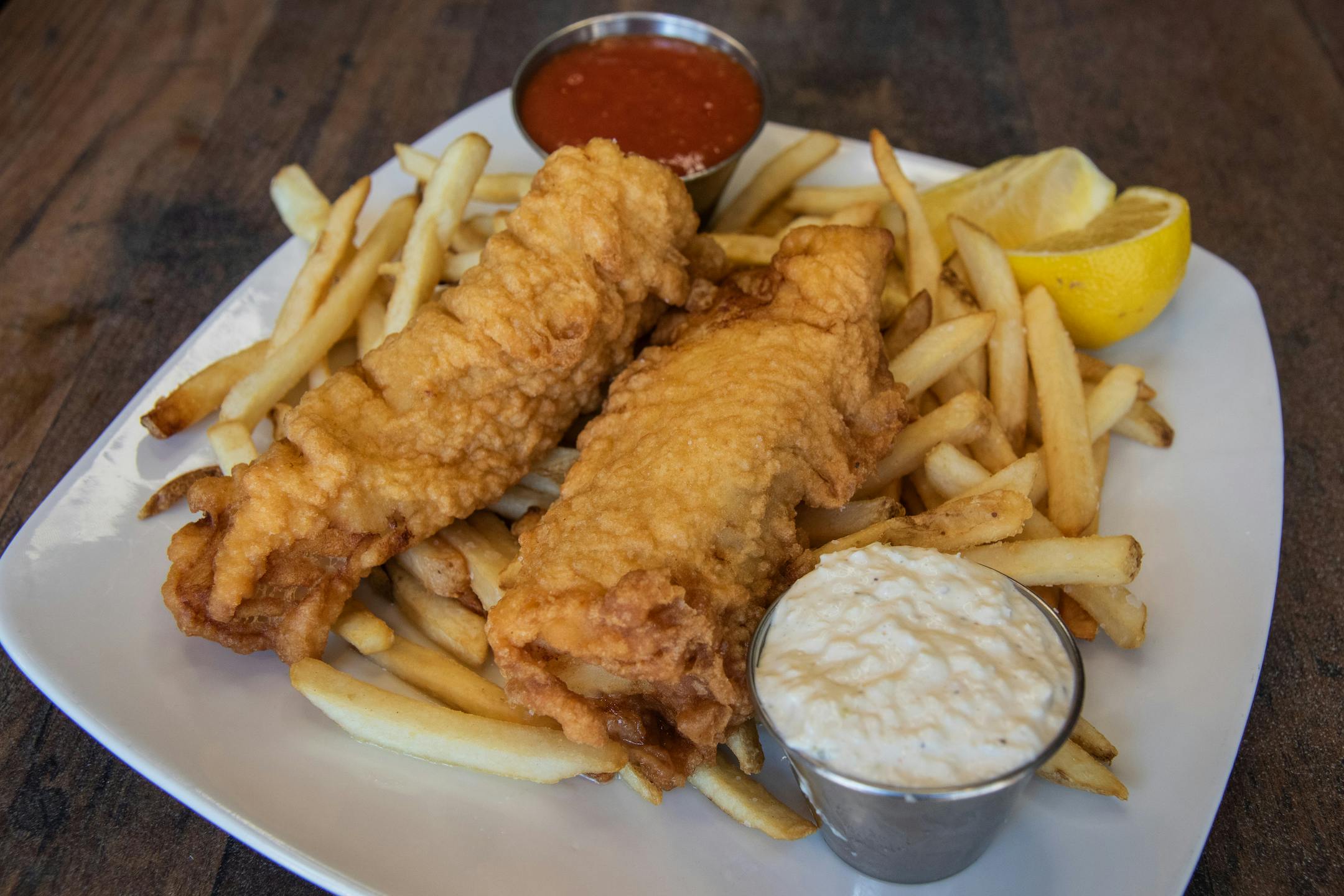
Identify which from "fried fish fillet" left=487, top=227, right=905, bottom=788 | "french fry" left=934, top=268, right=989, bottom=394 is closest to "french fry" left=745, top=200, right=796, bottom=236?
"french fry" left=934, top=268, right=989, bottom=394

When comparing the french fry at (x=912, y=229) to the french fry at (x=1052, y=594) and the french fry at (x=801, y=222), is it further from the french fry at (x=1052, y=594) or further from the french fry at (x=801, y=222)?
the french fry at (x=1052, y=594)

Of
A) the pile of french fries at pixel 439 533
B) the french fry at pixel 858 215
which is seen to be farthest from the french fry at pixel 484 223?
the french fry at pixel 858 215

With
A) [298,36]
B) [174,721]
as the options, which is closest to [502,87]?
[298,36]

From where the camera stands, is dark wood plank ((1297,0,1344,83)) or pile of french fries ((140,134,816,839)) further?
dark wood plank ((1297,0,1344,83))

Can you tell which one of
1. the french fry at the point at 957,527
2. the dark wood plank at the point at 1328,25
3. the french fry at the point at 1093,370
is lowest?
the dark wood plank at the point at 1328,25

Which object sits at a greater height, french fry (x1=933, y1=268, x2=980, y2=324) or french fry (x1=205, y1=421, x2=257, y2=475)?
french fry (x1=205, y1=421, x2=257, y2=475)

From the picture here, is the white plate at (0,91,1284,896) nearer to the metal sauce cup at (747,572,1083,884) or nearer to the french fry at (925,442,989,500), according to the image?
the metal sauce cup at (747,572,1083,884)

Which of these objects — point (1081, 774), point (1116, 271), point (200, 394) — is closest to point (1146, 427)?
point (1116, 271)
